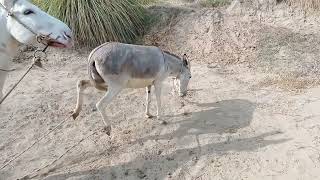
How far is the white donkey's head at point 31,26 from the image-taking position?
15.2 ft

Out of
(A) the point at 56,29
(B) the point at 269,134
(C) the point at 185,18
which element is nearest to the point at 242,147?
(B) the point at 269,134

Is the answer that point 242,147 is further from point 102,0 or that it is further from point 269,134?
point 102,0

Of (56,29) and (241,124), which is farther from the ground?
(56,29)

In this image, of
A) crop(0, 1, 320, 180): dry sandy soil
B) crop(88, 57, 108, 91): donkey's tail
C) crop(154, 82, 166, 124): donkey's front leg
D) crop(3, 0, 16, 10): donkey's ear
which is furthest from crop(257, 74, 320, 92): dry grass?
crop(3, 0, 16, 10): donkey's ear

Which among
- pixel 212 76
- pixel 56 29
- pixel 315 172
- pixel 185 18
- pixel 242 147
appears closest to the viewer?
pixel 56 29

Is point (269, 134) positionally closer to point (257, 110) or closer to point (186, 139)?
point (257, 110)

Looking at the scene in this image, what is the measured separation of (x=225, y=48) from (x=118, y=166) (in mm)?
3867

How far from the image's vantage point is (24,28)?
4.65 meters

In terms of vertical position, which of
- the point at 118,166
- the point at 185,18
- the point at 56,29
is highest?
the point at 56,29


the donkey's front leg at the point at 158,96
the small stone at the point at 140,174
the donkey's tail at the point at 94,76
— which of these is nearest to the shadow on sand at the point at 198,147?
the small stone at the point at 140,174

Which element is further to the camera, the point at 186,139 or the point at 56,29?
the point at 186,139

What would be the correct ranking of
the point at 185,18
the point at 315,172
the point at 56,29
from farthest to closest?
the point at 185,18
the point at 315,172
the point at 56,29

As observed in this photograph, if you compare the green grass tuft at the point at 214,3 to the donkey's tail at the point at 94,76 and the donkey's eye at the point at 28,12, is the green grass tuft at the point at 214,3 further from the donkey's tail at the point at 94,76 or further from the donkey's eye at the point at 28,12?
the donkey's eye at the point at 28,12

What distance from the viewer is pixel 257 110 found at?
21.5 feet
